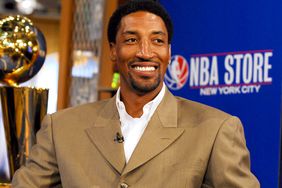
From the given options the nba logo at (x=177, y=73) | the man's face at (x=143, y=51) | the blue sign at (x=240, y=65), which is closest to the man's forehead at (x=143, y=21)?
the man's face at (x=143, y=51)

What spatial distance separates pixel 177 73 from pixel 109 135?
154cm

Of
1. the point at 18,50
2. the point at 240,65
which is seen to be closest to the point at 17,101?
the point at 18,50

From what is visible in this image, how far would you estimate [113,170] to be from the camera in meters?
2.35

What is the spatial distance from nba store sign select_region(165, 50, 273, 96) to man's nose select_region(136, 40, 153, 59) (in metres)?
1.13

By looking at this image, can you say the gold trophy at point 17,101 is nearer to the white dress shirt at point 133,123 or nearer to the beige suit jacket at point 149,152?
the beige suit jacket at point 149,152

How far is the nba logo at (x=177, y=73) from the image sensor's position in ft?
12.7

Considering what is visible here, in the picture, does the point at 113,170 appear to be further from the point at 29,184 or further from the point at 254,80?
the point at 254,80

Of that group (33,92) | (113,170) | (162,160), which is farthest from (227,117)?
(33,92)

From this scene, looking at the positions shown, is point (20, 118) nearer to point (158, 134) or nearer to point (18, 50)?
point (18, 50)

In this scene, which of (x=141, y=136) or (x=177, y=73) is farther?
(x=177, y=73)

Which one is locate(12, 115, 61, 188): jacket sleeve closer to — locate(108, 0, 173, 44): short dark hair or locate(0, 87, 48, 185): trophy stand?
locate(108, 0, 173, 44): short dark hair

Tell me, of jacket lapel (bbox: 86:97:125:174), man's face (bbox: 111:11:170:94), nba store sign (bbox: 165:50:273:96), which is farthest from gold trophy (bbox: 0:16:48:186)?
nba store sign (bbox: 165:50:273:96)

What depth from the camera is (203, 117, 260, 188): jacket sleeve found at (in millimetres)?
2223

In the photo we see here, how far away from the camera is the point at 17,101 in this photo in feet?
10.1
